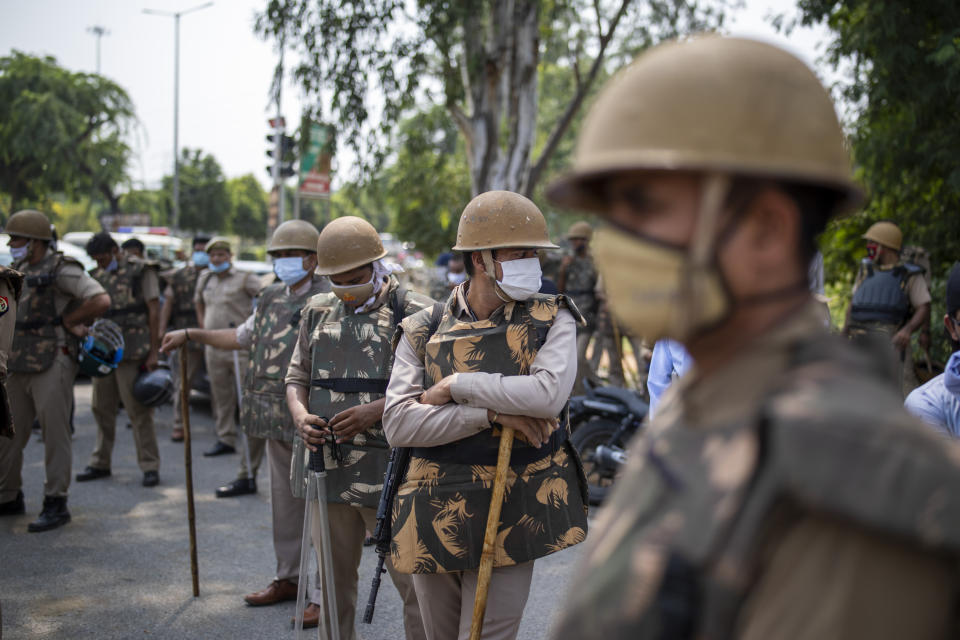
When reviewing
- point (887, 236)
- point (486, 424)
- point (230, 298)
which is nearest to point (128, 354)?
point (230, 298)

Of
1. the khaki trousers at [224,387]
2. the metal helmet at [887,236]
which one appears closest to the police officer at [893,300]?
the metal helmet at [887,236]

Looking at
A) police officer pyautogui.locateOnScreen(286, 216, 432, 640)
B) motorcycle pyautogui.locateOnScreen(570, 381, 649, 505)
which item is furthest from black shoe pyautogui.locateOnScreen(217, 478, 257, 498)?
police officer pyautogui.locateOnScreen(286, 216, 432, 640)

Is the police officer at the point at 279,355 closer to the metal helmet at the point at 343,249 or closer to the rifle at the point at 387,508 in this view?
the metal helmet at the point at 343,249

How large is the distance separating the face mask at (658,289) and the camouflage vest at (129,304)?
7413 millimetres

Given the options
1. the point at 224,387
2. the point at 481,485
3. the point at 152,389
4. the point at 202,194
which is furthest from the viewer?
the point at 202,194

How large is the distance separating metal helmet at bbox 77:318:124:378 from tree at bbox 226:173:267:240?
58013 mm

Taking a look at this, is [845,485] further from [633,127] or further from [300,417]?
[300,417]

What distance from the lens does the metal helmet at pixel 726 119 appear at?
41.9 inches

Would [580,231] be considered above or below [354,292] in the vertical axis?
above

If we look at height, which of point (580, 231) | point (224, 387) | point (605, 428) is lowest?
point (224, 387)

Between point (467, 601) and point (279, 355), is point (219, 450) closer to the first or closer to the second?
point (279, 355)

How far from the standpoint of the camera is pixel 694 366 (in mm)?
1189

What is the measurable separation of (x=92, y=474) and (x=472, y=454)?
19.3 ft

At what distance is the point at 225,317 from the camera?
27.6 feet
